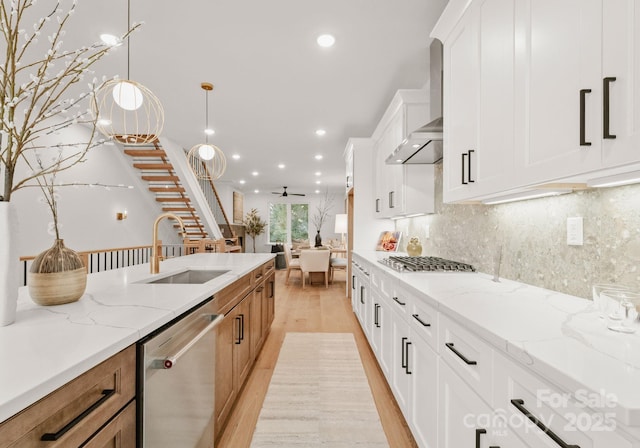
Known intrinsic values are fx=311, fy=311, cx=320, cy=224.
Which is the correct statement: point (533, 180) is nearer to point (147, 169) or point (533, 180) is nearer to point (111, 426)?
point (111, 426)

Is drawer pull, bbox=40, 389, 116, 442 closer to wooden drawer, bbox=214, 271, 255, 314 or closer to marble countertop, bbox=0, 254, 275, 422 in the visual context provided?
marble countertop, bbox=0, 254, 275, 422

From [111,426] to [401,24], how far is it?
2851 millimetres

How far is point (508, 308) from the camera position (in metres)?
1.22

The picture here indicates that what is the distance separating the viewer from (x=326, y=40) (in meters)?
2.57

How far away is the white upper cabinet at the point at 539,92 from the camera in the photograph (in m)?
0.86

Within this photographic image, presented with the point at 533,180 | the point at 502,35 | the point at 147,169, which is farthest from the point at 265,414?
the point at 147,169

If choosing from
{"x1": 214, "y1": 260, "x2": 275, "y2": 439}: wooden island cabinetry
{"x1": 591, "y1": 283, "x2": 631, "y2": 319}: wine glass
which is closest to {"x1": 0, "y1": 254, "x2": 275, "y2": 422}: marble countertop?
{"x1": 214, "y1": 260, "x2": 275, "y2": 439}: wooden island cabinetry

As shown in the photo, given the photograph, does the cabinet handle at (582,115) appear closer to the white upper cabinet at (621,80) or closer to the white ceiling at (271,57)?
the white upper cabinet at (621,80)

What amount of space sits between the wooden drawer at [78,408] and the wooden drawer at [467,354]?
112 cm

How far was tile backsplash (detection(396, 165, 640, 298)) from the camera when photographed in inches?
46.0

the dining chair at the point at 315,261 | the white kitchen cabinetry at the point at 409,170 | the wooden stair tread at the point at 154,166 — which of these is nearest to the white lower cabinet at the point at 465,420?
the white kitchen cabinetry at the point at 409,170

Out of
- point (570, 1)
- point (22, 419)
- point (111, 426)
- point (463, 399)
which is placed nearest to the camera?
point (22, 419)

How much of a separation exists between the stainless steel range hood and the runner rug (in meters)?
1.91

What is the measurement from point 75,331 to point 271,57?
2.70 metres
